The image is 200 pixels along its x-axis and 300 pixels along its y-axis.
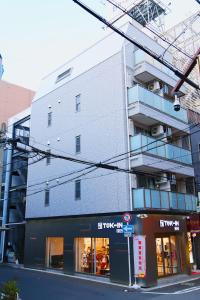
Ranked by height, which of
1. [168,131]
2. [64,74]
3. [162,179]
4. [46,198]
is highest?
[64,74]

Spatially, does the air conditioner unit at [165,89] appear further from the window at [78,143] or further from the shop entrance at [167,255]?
the shop entrance at [167,255]

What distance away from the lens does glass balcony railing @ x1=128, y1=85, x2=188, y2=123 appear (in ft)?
62.4

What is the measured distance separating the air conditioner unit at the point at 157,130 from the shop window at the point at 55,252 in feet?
32.9

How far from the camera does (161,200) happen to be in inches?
727

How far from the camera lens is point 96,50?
2283 cm

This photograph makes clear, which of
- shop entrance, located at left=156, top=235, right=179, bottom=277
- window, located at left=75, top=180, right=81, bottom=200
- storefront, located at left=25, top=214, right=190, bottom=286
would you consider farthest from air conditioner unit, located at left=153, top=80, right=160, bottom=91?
shop entrance, located at left=156, top=235, right=179, bottom=277

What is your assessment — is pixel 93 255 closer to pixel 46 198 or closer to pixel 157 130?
pixel 46 198

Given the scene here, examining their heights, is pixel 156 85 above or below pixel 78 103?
above

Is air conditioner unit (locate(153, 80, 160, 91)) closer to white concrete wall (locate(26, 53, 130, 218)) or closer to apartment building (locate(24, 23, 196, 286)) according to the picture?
apartment building (locate(24, 23, 196, 286))

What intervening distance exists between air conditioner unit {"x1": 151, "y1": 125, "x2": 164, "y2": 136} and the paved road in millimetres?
9794

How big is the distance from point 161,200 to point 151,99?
6805mm

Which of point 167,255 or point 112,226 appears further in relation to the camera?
point 167,255

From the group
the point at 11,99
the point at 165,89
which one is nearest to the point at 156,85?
the point at 165,89

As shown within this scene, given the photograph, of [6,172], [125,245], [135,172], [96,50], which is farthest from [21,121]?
[125,245]
